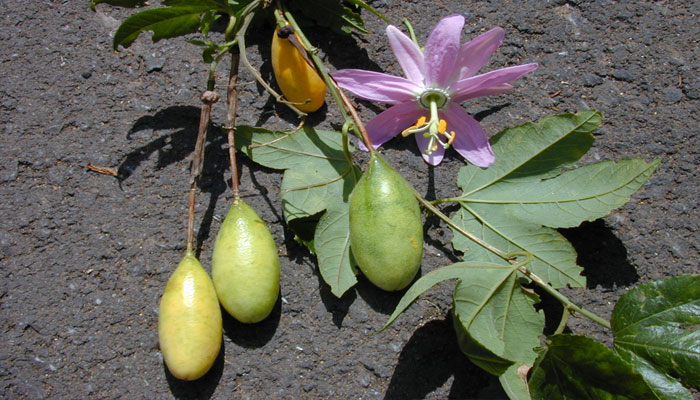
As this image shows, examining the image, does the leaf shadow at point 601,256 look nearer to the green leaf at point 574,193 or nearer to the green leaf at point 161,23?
the green leaf at point 574,193

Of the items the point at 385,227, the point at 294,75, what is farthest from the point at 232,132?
the point at 385,227

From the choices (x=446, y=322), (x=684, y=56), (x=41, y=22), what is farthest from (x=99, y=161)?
(x=684, y=56)

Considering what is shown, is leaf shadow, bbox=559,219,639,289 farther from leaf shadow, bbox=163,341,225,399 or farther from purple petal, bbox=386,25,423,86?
leaf shadow, bbox=163,341,225,399

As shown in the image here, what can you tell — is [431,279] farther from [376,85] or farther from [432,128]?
[376,85]

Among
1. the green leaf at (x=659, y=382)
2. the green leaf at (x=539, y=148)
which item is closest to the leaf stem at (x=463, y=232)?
the green leaf at (x=539, y=148)

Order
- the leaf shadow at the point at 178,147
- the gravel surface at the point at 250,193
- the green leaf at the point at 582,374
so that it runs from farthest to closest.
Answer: the leaf shadow at the point at 178,147 < the gravel surface at the point at 250,193 < the green leaf at the point at 582,374
